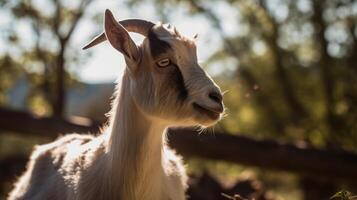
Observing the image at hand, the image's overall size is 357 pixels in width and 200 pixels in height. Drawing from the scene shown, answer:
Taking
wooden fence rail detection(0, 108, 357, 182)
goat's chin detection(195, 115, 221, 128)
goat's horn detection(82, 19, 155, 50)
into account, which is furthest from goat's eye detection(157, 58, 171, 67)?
wooden fence rail detection(0, 108, 357, 182)

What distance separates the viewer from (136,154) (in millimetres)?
6000

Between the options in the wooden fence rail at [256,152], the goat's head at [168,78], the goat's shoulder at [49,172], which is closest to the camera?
the goat's head at [168,78]

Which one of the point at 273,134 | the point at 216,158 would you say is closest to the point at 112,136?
the point at 216,158

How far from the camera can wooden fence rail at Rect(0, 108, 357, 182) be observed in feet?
45.9

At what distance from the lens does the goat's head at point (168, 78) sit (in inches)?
226

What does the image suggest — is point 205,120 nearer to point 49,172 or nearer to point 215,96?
point 215,96

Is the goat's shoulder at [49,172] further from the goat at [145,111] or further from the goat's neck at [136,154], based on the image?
the goat's neck at [136,154]

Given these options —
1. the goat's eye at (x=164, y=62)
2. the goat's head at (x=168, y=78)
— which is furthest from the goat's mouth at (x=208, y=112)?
the goat's eye at (x=164, y=62)

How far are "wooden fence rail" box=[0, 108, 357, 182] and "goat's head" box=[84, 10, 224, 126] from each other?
7894 millimetres

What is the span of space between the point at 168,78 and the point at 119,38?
55 cm

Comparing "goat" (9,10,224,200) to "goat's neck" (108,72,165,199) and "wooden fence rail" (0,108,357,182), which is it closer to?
"goat's neck" (108,72,165,199)

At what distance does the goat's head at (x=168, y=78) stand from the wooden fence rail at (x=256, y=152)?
7894mm

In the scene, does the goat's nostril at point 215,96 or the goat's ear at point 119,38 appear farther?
the goat's ear at point 119,38

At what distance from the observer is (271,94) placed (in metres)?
21.8
